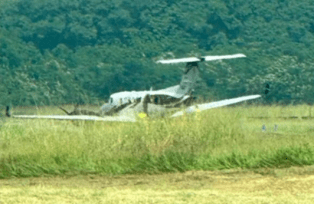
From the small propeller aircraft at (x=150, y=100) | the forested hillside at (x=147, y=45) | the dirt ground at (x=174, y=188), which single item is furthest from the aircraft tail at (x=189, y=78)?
the dirt ground at (x=174, y=188)

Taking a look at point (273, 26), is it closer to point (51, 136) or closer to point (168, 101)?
point (168, 101)

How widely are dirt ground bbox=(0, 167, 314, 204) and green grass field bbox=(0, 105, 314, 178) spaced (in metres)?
0.47

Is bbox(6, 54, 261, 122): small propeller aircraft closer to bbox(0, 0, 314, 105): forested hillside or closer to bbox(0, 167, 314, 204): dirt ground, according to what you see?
bbox(0, 167, 314, 204): dirt ground

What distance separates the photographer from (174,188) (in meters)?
15.9

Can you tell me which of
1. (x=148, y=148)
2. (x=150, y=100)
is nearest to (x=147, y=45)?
(x=150, y=100)

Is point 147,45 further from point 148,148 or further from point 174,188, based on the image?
point 174,188

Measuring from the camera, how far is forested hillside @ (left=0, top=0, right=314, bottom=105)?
85250 mm

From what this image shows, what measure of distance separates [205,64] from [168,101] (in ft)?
164

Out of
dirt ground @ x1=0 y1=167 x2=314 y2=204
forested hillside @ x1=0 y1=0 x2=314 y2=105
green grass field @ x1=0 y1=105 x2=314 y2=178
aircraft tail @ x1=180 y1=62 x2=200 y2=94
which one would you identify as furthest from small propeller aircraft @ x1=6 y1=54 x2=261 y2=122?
forested hillside @ x1=0 y1=0 x2=314 y2=105

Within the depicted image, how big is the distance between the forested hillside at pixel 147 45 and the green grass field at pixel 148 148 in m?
53.9

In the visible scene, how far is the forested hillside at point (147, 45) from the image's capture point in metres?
85.2

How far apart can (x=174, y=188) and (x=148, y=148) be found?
3.33 metres

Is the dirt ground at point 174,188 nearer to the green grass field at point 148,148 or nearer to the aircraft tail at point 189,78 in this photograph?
the green grass field at point 148,148

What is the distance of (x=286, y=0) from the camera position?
382 ft
